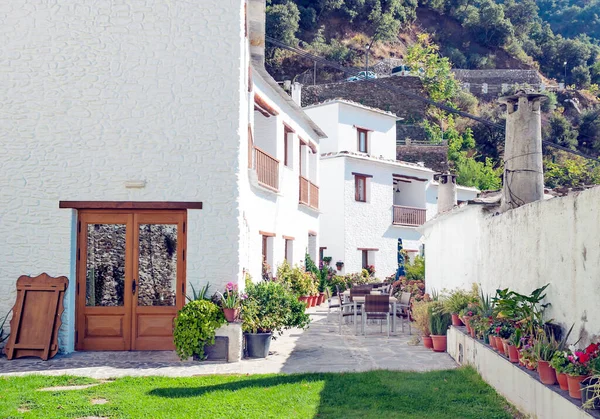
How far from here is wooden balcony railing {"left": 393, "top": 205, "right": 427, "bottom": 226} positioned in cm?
3077

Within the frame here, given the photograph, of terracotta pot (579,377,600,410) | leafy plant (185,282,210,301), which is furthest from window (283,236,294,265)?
terracotta pot (579,377,600,410)

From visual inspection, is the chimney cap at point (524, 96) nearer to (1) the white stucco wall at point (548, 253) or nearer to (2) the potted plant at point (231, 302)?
(1) the white stucco wall at point (548, 253)

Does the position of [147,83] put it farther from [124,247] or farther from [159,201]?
[124,247]

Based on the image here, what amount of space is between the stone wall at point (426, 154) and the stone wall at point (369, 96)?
5043 millimetres

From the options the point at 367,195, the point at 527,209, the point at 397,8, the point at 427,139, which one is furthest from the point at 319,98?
the point at 527,209

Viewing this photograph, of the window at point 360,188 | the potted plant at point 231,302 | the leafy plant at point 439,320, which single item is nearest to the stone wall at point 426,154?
the window at point 360,188

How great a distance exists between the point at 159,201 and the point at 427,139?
35640 mm

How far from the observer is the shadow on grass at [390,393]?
7074mm

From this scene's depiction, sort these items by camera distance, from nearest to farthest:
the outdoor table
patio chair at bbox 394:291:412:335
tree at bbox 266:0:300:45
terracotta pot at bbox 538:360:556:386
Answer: terracotta pot at bbox 538:360:556:386
the outdoor table
patio chair at bbox 394:291:412:335
tree at bbox 266:0:300:45

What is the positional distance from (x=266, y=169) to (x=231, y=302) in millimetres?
5312

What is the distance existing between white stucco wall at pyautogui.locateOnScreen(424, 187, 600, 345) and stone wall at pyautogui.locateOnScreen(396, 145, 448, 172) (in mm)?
26538

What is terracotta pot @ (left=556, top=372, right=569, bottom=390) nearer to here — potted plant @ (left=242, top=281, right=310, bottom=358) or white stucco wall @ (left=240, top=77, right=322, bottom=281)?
potted plant @ (left=242, top=281, right=310, bottom=358)

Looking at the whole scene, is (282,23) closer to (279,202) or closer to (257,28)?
(279,202)

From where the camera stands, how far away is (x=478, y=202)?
1086cm
